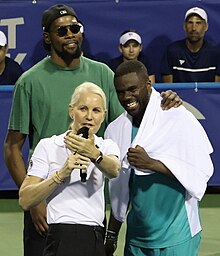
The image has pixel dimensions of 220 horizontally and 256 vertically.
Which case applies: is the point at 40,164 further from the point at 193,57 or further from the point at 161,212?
the point at 193,57

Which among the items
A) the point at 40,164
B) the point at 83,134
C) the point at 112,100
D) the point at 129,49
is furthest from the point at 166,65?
the point at 83,134

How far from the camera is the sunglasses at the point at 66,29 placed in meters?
4.45

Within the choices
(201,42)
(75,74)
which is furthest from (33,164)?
(201,42)

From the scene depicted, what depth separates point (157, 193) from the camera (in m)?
4.11

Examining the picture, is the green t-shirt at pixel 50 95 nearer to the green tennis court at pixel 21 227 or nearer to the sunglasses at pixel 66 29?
the sunglasses at pixel 66 29

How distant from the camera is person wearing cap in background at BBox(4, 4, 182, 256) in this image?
4.50 meters

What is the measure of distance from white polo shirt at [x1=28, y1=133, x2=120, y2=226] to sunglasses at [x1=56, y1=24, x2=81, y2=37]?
81 centimetres

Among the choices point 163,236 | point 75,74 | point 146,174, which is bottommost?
point 163,236

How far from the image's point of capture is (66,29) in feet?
14.6

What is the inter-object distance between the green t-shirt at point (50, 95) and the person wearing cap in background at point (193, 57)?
16.5ft

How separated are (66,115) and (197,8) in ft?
18.5

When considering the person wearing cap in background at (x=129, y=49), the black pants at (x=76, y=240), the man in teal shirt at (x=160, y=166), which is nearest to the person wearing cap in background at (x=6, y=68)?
the person wearing cap in background at (x=129, y=49)

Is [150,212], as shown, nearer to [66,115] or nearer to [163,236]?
[163,236]

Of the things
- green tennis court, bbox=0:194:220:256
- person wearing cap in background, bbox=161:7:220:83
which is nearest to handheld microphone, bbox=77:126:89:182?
green tennis court, bbox=0:194:220:256
